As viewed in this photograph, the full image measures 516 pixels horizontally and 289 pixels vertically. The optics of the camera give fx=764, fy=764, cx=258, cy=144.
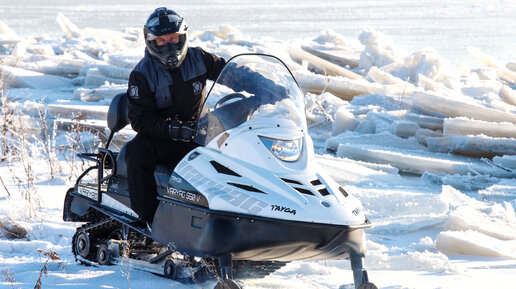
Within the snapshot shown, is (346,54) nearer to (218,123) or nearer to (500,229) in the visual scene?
(500,229)

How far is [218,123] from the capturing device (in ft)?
14.0

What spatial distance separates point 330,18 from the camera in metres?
30.1

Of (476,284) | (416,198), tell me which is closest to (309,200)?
(476,284)

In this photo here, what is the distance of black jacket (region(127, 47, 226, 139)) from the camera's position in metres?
4.54

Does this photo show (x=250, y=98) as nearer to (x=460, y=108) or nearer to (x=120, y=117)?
(x=120, y=117)

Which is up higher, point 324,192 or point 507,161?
point 324,192

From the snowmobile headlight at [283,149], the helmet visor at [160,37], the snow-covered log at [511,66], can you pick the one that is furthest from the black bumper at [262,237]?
the snow-covered log at [511,66]

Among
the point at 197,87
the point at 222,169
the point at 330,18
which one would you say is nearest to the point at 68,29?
the point at 330,18

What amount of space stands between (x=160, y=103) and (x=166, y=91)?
84 millimetres

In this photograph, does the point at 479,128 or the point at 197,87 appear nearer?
the point at 197,87

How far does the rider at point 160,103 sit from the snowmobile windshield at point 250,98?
0.60 ft

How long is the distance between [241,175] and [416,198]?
3180mm

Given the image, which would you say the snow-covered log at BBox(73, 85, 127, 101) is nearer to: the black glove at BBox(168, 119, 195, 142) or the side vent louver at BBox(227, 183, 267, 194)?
the black glove at BBox(168, 119, 195, 142)

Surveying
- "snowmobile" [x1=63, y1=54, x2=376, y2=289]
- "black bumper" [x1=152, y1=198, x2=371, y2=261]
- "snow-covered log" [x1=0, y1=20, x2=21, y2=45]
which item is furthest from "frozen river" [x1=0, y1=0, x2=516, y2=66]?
"black bumper" [x1=152, y1=198, x2=371, y2=261]
